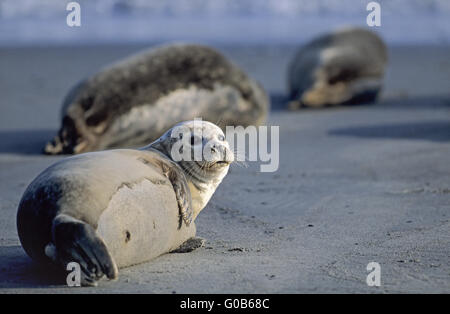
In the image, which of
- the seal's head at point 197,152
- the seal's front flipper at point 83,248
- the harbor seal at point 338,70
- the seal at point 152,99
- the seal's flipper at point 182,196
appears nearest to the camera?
the seal's front flipper at point 83,248

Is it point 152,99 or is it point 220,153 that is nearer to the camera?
point 220,153

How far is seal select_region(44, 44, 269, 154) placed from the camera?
689 centimetres

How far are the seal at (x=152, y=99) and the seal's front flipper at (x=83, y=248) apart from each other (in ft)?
11.5

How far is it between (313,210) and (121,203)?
1747mm

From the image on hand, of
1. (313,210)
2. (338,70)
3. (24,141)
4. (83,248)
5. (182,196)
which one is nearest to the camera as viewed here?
(83,248)

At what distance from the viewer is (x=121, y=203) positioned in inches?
138

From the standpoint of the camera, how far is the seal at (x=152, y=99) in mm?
6891

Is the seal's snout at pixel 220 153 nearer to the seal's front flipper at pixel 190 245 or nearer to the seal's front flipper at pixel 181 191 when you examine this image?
the seal's front flipper at pixel 181 191

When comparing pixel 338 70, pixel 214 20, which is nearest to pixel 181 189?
pixel 338 70

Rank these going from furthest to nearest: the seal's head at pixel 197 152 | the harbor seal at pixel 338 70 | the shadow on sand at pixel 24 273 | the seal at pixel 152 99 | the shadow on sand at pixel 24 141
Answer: the harbor seal at pixel 338 70, the shadow on sand at pixel 24 141, the seal at pixel 152 99, the seal's head at pixel 197 152, the shadow on sand at pixel 24 273

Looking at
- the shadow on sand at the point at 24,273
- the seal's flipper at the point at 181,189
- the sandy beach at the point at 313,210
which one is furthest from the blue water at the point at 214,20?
the shadow on sand at the point at 24,273

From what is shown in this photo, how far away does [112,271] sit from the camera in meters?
3.16

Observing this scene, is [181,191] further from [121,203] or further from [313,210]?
[313,210]
